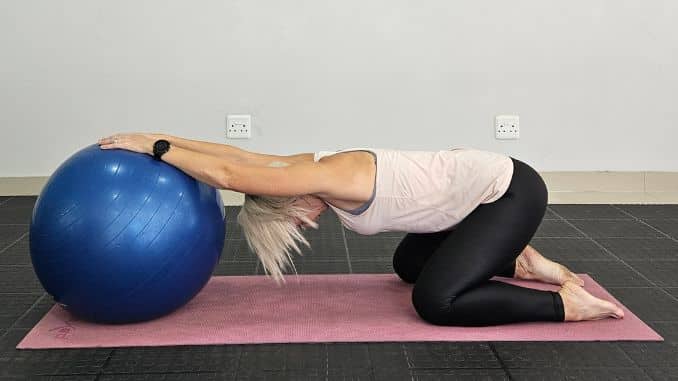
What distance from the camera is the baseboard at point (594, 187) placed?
4.62 meters

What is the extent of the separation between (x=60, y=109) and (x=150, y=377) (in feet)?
8.33

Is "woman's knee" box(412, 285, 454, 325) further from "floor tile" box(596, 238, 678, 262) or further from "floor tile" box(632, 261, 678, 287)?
"floor tile" box(596, 238, 678, 262)

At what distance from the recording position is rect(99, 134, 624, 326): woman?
2.63 m

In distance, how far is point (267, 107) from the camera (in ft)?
14.9

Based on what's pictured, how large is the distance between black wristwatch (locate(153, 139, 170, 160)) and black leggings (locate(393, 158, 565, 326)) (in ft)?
3.08

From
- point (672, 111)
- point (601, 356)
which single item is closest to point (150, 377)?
point (601, 356)

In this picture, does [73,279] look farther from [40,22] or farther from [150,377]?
[40,22]

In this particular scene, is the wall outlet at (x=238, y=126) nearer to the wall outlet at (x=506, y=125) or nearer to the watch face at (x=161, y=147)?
the wall outlet at (x=506, y=125)

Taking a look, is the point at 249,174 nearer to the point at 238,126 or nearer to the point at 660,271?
the point at 660,271

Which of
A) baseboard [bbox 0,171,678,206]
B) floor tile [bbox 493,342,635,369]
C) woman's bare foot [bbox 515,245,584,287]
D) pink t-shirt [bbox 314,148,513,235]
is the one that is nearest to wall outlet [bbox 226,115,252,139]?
baseboard [bbox 0,171,678,206]

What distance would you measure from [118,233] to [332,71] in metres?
2.22

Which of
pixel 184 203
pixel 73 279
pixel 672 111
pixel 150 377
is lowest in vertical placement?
pixel 150 377

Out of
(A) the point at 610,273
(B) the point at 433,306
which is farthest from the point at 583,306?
(A) the point at 610,273

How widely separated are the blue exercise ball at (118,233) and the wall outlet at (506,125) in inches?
92.4
